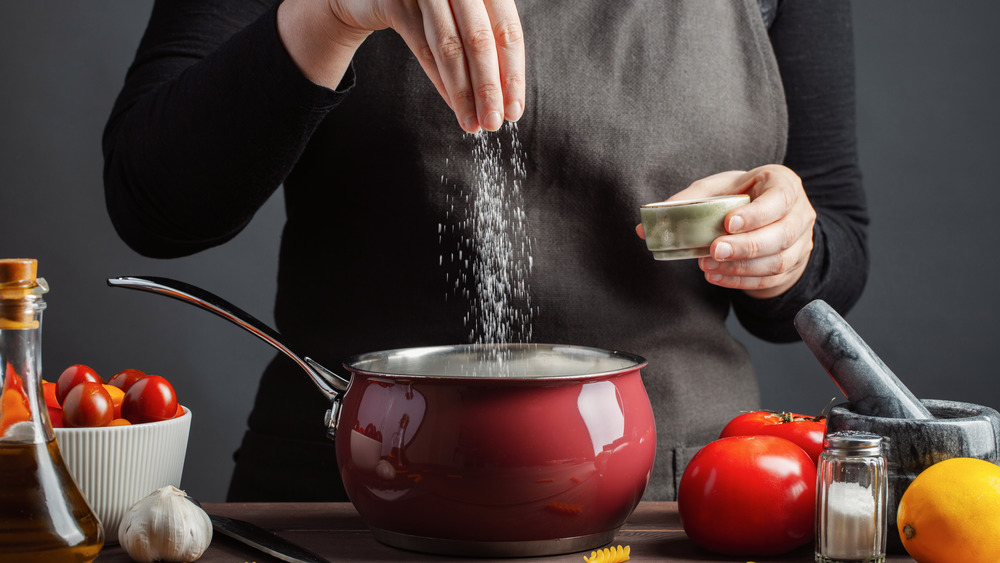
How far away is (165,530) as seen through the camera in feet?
2.20

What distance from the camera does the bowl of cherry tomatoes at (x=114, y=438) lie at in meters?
0.71

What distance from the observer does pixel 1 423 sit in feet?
2.00

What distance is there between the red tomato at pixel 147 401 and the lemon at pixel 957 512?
55 cm

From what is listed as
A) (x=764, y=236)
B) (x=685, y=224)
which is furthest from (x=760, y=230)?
(x=685, y=224)

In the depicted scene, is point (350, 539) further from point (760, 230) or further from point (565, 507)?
point (760, 230)

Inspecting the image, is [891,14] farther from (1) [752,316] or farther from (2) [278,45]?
(2) [278,45]

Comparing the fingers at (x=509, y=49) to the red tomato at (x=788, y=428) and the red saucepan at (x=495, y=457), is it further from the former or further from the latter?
the red tomato at (x=788, y=428)

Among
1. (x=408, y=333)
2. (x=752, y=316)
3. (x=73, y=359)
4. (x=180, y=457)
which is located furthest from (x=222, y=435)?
(x=180, y=457)

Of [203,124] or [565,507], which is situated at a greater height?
[203,124]

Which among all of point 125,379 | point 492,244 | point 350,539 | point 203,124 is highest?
point 203,124

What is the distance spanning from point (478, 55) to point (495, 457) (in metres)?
0.32

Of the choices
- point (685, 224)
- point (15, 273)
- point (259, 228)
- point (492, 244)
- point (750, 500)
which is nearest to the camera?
point (15, 273)

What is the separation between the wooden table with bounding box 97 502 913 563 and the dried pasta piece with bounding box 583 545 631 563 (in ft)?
0.06

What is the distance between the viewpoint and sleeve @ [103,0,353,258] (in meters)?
1.00
